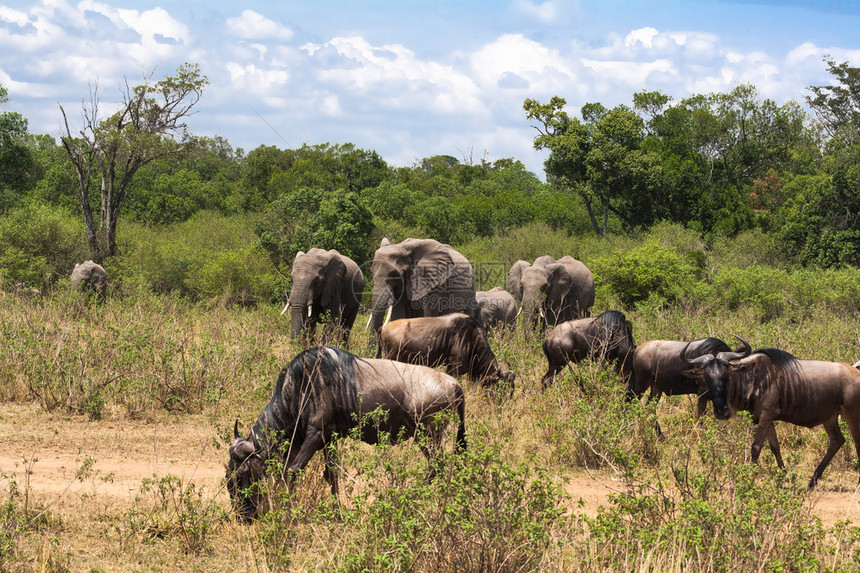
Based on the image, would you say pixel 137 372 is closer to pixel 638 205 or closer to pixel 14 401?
pixel 14 401

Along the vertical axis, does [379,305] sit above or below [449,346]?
above

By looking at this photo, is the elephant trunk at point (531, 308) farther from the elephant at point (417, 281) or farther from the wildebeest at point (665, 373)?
the wildebeest at point (665, 373)

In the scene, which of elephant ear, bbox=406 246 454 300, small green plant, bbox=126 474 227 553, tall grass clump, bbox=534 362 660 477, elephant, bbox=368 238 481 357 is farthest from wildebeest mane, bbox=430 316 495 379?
small green plant, bbox=126 474 227 553

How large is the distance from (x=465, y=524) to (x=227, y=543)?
2002mm

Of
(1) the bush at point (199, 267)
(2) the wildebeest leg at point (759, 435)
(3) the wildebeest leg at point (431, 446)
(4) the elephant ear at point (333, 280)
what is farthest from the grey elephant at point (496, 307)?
(3) the wildebeest leg at point (431, 446)

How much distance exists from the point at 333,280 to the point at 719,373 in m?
8.43

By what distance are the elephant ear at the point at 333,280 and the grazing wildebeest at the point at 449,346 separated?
5.13 m

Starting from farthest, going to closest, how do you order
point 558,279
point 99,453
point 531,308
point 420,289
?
point 558,279
point 531,308
point 420,289
point 99,453

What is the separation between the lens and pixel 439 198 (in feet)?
99.8

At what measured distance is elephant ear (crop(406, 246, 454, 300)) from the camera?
1280cm

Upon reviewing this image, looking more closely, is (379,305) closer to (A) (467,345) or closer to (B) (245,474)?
(A) (467,345)

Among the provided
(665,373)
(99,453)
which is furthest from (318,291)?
(665,373)

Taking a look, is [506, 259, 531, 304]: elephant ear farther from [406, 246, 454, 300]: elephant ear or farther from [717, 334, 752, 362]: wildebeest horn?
[717, 334, 752, 362]: wildebeest horn

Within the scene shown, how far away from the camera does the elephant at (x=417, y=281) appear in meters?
12.7
